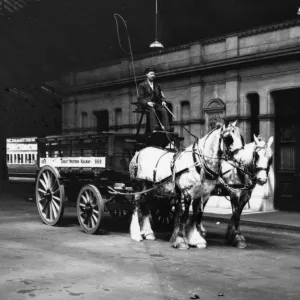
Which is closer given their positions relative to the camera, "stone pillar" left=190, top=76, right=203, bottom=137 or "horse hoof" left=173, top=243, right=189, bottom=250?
"horse hoof" left=173, top=243, right=189, bottom=250

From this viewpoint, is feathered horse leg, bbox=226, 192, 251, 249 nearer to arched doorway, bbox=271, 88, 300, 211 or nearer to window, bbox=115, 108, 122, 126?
arched doorway, bbox=271, 88, 300, 211

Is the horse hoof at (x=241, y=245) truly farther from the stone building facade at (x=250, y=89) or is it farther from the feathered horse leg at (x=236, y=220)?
the stone building facade at (x=250, y=89)

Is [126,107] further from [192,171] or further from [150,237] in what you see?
[192,171]

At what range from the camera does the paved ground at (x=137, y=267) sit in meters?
6.92

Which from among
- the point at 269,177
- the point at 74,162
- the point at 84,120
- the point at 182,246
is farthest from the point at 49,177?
the point at 84,120

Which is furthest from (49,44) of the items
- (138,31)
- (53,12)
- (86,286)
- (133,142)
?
(86,286)

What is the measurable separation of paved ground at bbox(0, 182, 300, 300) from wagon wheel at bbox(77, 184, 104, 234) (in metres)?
0.25

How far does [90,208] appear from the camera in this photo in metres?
12.1

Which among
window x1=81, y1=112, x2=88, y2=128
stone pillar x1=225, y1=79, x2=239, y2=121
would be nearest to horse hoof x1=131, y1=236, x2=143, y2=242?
stone pillar x1=225, y1=79, x2=239, y2=121

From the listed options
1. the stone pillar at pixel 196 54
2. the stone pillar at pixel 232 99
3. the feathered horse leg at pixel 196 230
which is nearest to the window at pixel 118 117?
the stone pillar at pixel 196 54

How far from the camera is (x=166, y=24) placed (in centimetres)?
2320

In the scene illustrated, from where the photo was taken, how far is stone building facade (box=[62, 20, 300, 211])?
17438 mm

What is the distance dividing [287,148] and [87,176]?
8039 mm

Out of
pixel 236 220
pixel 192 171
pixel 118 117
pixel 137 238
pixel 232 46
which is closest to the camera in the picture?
pixel 192 171
